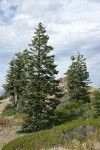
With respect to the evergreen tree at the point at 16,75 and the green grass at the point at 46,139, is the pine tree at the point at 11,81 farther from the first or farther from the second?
the green grass at the point at 46,139

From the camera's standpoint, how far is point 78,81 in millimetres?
57688

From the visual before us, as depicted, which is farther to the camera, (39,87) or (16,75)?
(16,75)

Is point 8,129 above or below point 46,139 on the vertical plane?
above

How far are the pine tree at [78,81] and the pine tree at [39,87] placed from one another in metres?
15.8

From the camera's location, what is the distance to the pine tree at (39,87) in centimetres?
4091

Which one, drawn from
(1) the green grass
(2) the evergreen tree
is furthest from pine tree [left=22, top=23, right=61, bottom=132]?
(2) the evergreen tree

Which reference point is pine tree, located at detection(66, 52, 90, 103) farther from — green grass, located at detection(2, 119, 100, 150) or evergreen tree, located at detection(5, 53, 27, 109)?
green grass, located at detection(2, 119, 100, 150)

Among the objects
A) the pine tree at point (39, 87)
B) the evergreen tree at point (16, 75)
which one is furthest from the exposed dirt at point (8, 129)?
the evergreen tree at point (16, 75)

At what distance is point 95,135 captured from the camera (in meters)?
24.6

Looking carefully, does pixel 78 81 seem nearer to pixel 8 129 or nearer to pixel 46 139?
pixel 8 129

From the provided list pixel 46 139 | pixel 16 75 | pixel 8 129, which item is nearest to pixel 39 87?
pixel 8 129

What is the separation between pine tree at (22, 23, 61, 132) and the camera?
134ft

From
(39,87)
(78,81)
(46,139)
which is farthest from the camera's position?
(78,81)

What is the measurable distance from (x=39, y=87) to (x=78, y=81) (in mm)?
17320
